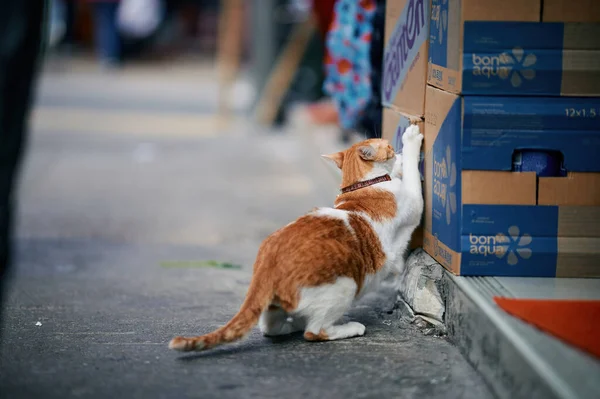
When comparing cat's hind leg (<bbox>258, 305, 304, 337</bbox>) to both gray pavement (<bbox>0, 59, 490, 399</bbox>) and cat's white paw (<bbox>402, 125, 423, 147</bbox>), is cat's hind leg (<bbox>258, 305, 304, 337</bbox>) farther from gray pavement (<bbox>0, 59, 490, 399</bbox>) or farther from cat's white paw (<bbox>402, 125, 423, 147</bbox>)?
cat's white paw (<bbox>402, 125, 423, 147</bbox>)

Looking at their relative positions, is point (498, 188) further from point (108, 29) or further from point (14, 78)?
point (108, 29)

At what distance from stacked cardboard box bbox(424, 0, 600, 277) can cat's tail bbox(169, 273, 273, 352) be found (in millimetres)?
822

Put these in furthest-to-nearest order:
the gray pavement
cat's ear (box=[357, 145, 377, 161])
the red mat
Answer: cat's ear (box=[357, 145, 377, 161]) < the gray pavement < the red mat

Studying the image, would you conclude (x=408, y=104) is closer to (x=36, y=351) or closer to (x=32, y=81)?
(x=32, y=81)

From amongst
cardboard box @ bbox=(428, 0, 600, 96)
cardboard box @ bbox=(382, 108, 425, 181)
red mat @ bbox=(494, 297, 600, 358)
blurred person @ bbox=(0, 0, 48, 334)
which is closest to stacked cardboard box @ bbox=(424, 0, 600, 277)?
cardboard box @ bbox=(428, 0, 600, 96)

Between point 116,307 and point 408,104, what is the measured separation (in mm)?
1803

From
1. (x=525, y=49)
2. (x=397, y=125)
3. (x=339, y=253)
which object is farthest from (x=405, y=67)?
(x=339, y=253)

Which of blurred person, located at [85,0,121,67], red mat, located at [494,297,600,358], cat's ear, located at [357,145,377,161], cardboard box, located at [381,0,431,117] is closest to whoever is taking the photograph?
red mat, located at [494,297,600,358]

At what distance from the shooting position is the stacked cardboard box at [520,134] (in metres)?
3.58

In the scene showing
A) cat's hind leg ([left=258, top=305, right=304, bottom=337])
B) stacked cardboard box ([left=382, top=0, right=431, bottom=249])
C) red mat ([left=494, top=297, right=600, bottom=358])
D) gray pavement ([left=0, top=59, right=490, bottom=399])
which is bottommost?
gray pavement ([left=0, top=59, right=490, bottom=399])

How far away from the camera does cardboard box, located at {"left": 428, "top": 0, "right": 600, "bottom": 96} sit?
358 cm

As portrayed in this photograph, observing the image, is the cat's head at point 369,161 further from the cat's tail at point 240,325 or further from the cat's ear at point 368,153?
the cat's tail at point 240,325

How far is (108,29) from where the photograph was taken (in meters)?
20.2

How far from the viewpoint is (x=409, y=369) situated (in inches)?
138
